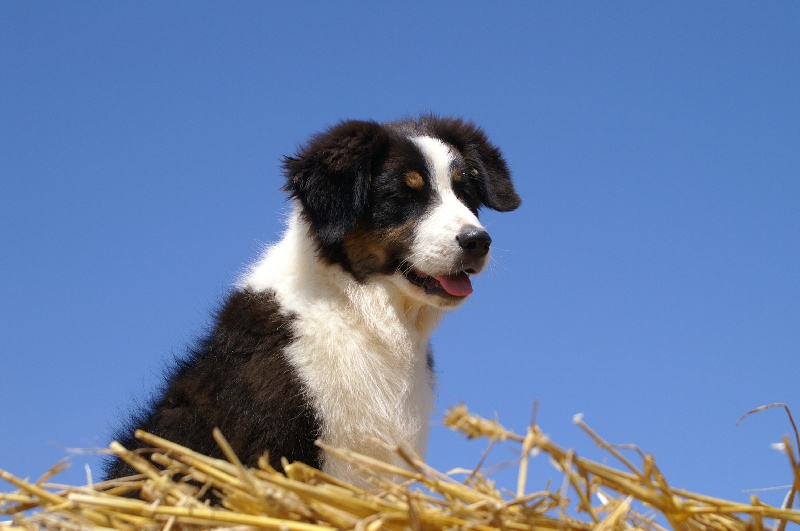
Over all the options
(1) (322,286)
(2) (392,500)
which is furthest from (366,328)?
(2) (392,500)

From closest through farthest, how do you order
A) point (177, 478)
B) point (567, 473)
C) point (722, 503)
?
1. point (567, 473)
2. point (722, 503)
3. point (177, 478)

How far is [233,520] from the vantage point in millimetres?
2363

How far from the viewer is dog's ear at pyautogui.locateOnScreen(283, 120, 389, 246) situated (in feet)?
17.3

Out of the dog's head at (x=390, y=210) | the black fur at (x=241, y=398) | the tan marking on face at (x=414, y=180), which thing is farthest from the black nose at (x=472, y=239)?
the black fur at (x=241, y=398)

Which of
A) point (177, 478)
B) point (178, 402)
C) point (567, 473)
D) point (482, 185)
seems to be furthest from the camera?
point (482, 185)

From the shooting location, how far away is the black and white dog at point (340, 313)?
473 centimetres

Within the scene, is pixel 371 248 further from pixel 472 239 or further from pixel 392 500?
pixel 392 500

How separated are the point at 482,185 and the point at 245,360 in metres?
2.18

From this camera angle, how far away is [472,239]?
5246 millimetres

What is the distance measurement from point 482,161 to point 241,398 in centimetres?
254

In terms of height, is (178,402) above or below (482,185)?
below

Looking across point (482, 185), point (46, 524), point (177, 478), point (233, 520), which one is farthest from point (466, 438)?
point (482, 185)

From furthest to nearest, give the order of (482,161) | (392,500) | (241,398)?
(482,161) → (241,398) → (392,500)

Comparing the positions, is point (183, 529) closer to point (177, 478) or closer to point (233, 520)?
point (233, 520)
